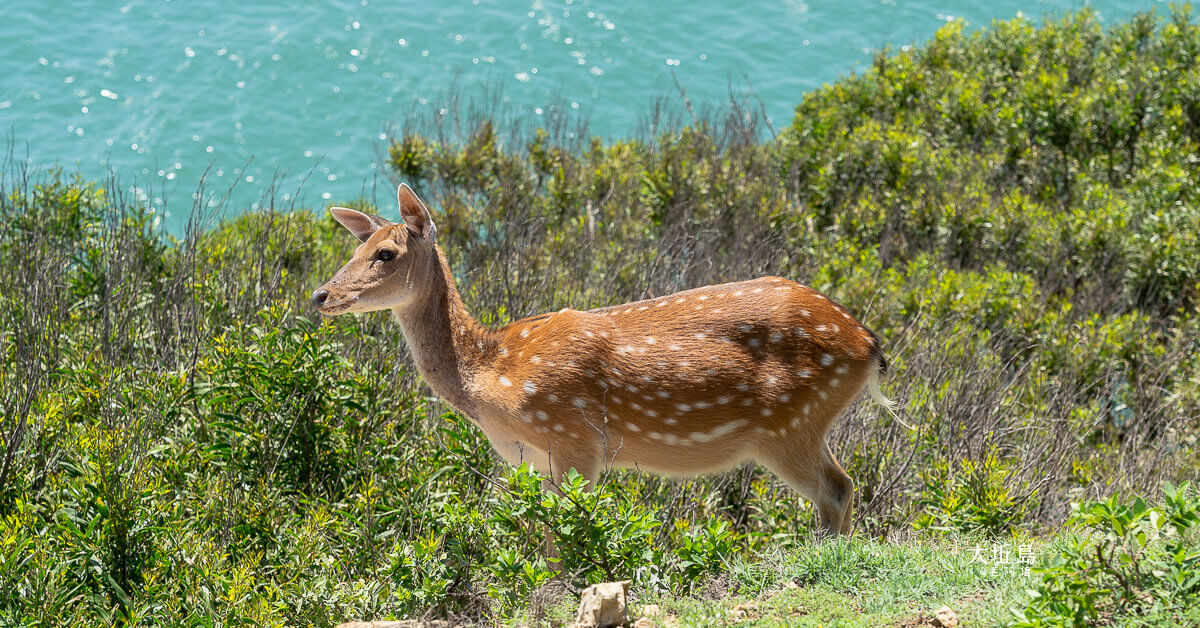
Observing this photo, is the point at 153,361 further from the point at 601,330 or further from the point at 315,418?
the point at 601,330

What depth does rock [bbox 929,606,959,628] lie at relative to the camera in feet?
13.3

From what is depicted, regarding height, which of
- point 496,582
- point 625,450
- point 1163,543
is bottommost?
point 496,582

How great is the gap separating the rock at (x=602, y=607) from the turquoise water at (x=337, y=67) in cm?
1169

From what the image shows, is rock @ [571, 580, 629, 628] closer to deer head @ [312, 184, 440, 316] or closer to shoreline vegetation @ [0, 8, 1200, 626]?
shoreline vegetation @ [0, 8, 1200, 626]

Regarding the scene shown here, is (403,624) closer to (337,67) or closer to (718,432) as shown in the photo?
(718,432)

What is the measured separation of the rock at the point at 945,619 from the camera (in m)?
4.06

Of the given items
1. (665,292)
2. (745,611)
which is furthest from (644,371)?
(665,292)

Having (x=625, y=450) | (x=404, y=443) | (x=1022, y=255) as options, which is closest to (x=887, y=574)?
(x=625, y=450)

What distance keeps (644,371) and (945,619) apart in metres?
1.86

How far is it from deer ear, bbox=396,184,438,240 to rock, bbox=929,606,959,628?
9.83 feet

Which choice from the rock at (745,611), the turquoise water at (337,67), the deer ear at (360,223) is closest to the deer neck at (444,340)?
the deer ear at (360,223)

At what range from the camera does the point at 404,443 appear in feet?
21.9

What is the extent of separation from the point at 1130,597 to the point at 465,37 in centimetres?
1853

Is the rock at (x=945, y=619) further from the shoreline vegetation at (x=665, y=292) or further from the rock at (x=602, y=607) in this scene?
the rock at (x=602, y=607)
